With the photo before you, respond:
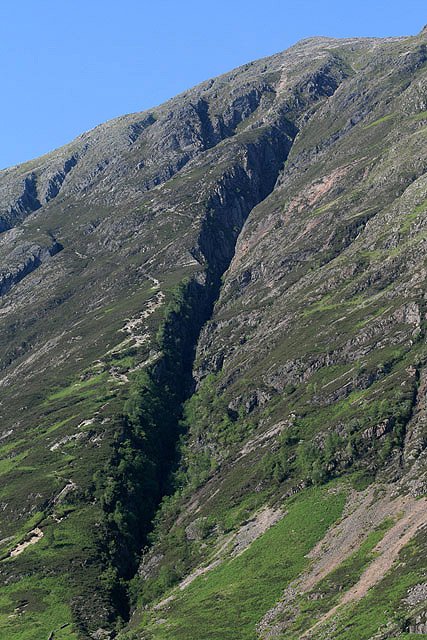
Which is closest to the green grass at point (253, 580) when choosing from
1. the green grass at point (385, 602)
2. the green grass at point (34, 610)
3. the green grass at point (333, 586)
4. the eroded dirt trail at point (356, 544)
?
the eroded dirt trail at point (356, 544)

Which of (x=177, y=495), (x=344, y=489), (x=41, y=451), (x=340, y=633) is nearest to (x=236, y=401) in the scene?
(x=177, y=495)

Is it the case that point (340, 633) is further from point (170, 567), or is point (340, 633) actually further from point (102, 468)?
point (102, 468)

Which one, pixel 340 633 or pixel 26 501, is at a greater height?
pixel 26 501

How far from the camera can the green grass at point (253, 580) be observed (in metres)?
107

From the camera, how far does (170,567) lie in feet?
464

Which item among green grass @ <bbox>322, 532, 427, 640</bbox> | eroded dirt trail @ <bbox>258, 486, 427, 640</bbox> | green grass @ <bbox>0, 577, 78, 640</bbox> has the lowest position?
eroded dirt trail @ <bbox>258, 486, 427, 640</bbox>

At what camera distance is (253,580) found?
118 metres

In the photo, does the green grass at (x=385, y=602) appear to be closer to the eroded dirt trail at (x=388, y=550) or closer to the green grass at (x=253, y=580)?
the eroded dirt trail at (x=388, y=550)

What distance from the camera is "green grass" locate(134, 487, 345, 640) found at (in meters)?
107

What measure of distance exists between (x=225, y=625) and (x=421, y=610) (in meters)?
34.9

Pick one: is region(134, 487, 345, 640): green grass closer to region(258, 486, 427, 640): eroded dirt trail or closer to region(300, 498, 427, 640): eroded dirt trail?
region(258, 486, 427, 640): eroded dirt trail

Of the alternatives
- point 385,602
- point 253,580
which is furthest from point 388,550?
point 253,580

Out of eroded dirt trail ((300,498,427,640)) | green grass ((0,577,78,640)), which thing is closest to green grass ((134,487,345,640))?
eroded dirt trail ((300,498,427,640))

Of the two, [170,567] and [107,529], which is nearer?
[170,567]
